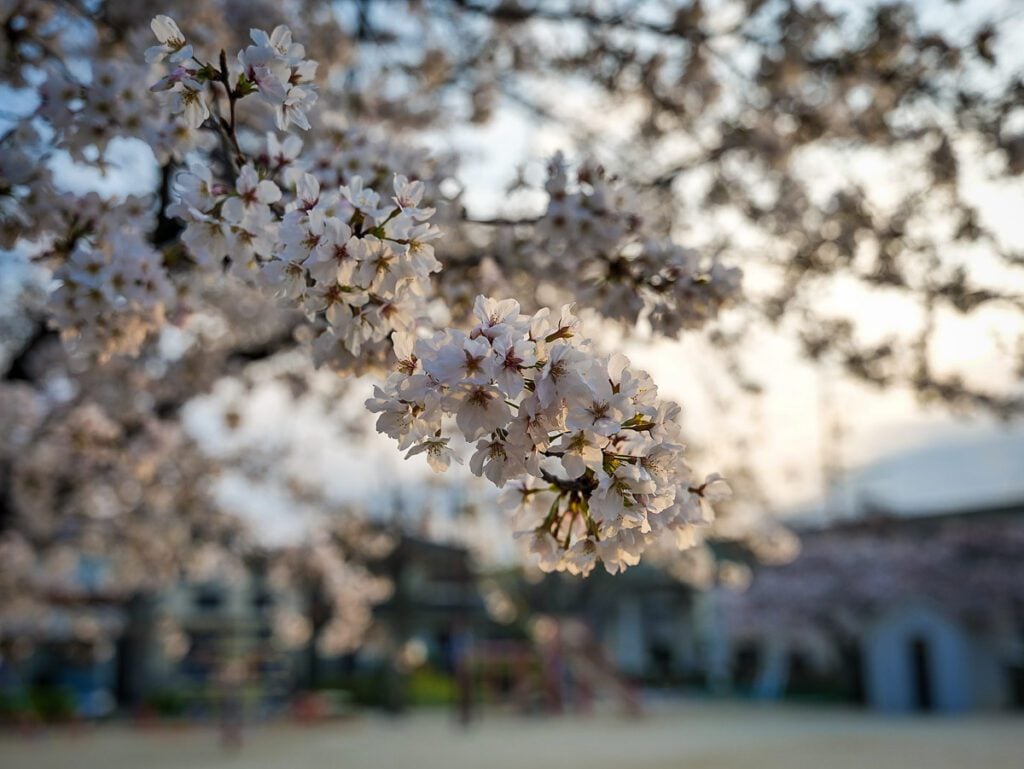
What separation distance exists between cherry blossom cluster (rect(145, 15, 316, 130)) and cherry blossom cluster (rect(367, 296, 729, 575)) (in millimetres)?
631

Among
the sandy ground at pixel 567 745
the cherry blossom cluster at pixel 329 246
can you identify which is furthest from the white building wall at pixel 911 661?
the cherry blossom cluster at pixel 329 246

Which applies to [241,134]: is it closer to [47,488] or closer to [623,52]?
[623,52]

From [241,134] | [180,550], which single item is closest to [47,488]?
[180,550]

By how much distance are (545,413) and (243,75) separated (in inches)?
38.9

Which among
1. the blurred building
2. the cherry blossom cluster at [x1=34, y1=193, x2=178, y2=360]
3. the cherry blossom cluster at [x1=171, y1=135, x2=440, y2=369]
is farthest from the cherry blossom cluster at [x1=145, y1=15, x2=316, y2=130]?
the blurred building

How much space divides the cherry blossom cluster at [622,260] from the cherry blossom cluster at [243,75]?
85cm

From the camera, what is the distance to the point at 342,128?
2.55m

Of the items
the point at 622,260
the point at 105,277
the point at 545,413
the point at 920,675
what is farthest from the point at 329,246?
the point at 920,675

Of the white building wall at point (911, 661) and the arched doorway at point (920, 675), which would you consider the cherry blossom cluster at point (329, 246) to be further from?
the arched doorway at point (920, 675)

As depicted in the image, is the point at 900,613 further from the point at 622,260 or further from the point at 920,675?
the point at 622,260

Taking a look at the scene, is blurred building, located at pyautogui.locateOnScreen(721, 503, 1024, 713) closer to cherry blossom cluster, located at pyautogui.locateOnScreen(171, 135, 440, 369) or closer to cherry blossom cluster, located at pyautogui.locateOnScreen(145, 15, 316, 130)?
cherry blossom cluster, located at pyautogui.locateOnScreen(171, 135, 440, 369)

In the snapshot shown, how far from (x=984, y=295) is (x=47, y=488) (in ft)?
17.8

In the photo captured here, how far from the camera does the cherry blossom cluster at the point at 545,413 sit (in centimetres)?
137

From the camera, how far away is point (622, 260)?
8.03 feet
